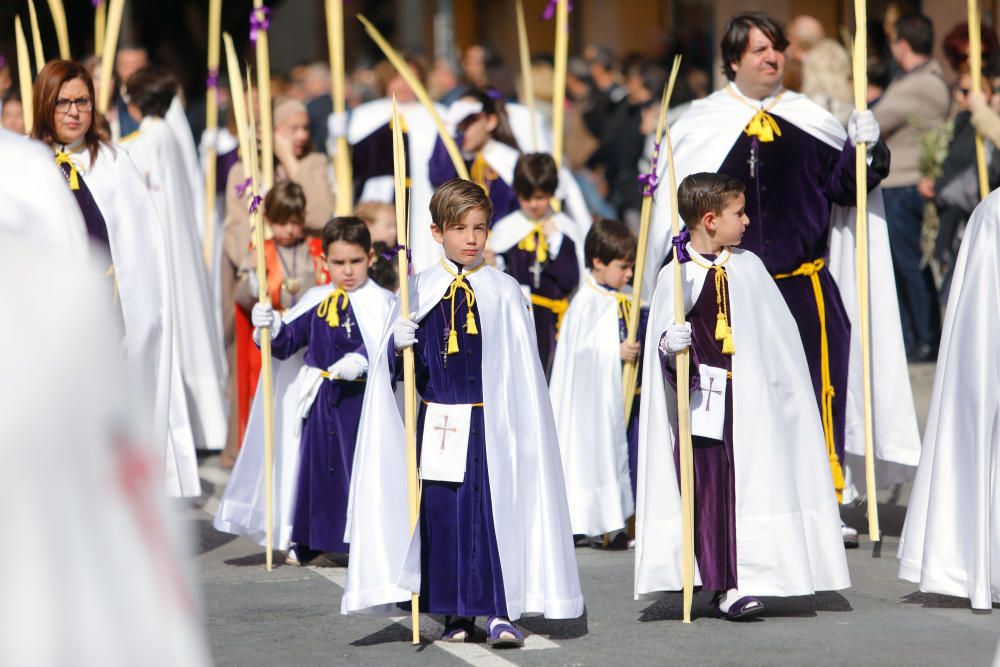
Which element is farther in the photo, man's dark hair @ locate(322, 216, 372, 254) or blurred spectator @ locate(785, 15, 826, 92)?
blurred spectator @ locate(785, 15, 826, 92)

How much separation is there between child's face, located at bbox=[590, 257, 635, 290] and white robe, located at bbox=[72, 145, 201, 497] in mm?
1889

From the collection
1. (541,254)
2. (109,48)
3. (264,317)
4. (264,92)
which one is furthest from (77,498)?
Answer: (109,48)

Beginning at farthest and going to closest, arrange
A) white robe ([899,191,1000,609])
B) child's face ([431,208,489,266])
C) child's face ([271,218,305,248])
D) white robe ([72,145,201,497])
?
child's face ([271,218,305,248]), white robe ([72,145,201,497]), white robe ([899,191,1000,609]), child's face ([431,208,489,266])

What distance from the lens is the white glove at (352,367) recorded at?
758 centimetres

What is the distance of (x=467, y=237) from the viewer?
20.5 feet

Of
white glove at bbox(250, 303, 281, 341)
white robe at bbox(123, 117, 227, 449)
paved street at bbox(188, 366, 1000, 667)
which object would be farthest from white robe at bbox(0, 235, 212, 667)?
white robe at bbox(123, 117, 227, 449)

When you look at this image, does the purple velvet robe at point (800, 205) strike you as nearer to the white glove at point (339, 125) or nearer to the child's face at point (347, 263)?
the child's face at point (347, 263)

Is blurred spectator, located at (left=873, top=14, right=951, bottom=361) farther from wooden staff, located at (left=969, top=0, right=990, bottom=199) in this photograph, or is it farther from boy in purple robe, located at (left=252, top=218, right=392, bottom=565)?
boy in purple robe, located at (left=252, top=218, right=392, bottom=565)

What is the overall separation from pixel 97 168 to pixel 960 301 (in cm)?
343

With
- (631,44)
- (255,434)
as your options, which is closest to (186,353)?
(255,434)

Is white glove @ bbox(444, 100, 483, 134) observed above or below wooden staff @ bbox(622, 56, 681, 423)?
above

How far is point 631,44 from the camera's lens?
69.4 feet

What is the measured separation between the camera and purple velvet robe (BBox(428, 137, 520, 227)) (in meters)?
9.84

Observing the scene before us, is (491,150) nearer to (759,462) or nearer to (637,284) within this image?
(637,284)
